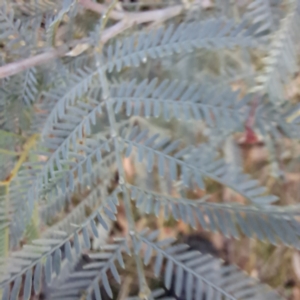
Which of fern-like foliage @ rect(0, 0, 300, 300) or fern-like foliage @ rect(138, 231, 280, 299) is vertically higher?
fern-like foliage @ rect(0, 0, 300, 300)

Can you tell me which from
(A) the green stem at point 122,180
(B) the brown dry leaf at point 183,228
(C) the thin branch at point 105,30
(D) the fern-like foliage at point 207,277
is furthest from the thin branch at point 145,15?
(B) the brown dry leaf at point 183,228

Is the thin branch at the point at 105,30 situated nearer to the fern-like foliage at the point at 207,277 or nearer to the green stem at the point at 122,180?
the green stem at the point at 122,180

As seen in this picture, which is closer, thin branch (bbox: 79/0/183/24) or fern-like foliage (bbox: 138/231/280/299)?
fern-like foliage (bbox: 138/231/280/299)

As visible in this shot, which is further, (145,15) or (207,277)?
(145,15)

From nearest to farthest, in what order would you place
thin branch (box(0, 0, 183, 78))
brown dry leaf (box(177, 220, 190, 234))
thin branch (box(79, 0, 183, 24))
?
1. thin branch (box(0, 0, 183, 78))
2. thin branch (box(79, 0, 183, 24))
3. brown dry leaf (box(177, 220, 190, 234))

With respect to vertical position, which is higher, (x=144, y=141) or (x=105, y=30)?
(x=105, y=30)

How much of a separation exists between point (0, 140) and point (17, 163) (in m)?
0.04

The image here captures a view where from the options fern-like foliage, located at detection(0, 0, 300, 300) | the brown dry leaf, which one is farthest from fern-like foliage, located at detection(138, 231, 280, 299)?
the brown dry leaf

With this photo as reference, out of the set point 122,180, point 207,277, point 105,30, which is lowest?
point 207,277

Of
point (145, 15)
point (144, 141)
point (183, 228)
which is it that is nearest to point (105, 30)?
point (145, 15)

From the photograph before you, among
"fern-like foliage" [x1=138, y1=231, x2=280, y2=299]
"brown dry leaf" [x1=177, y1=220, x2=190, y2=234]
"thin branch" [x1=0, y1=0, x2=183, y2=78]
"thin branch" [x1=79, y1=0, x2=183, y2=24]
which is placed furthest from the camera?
"brown dry leaf" [x1=177, y1=220, x2=190, y2=234]

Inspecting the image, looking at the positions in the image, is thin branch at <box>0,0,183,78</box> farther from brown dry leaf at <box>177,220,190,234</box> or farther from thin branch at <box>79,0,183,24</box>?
brown dry leaf at <box>177,220,190,234</box>

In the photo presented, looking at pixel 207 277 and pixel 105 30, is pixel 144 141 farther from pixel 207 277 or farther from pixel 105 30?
pixel 105 30

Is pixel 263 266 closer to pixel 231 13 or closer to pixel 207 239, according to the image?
pixel 207 239
